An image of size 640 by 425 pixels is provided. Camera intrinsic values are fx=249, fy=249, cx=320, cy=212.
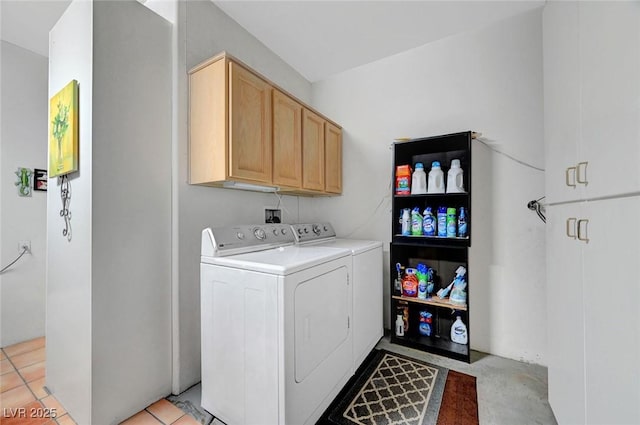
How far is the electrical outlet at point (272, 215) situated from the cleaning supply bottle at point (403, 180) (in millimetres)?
1148

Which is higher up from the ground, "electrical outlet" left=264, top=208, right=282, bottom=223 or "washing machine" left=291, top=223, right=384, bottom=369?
"electrical outlet" left=264, top=208, right=282, bottom=223

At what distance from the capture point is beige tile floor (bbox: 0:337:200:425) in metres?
1.40

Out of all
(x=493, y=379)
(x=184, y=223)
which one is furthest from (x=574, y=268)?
(x=184, y=223)

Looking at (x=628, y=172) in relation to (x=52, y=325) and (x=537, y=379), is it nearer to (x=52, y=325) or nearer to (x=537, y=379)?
(x=537, y=379)

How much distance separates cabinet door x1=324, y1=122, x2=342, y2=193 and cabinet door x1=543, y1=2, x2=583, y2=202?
163 centimetres

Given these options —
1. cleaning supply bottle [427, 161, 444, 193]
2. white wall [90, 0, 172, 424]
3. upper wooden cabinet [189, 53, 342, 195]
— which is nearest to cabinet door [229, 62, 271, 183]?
upper wooden cabinet [189, 53, 342, 195]

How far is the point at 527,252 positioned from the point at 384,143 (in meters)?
1.51

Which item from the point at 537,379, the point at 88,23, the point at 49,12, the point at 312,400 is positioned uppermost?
the point at 49,12

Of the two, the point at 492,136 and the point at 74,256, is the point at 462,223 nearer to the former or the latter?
the point at 492,136

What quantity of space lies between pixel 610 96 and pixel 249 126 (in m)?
1.68

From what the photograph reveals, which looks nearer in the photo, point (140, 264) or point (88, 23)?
point (88, 23)

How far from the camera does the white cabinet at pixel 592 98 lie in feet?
2.49

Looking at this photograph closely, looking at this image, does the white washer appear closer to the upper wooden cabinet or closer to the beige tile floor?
the beige tile floor

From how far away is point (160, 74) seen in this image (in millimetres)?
1629
